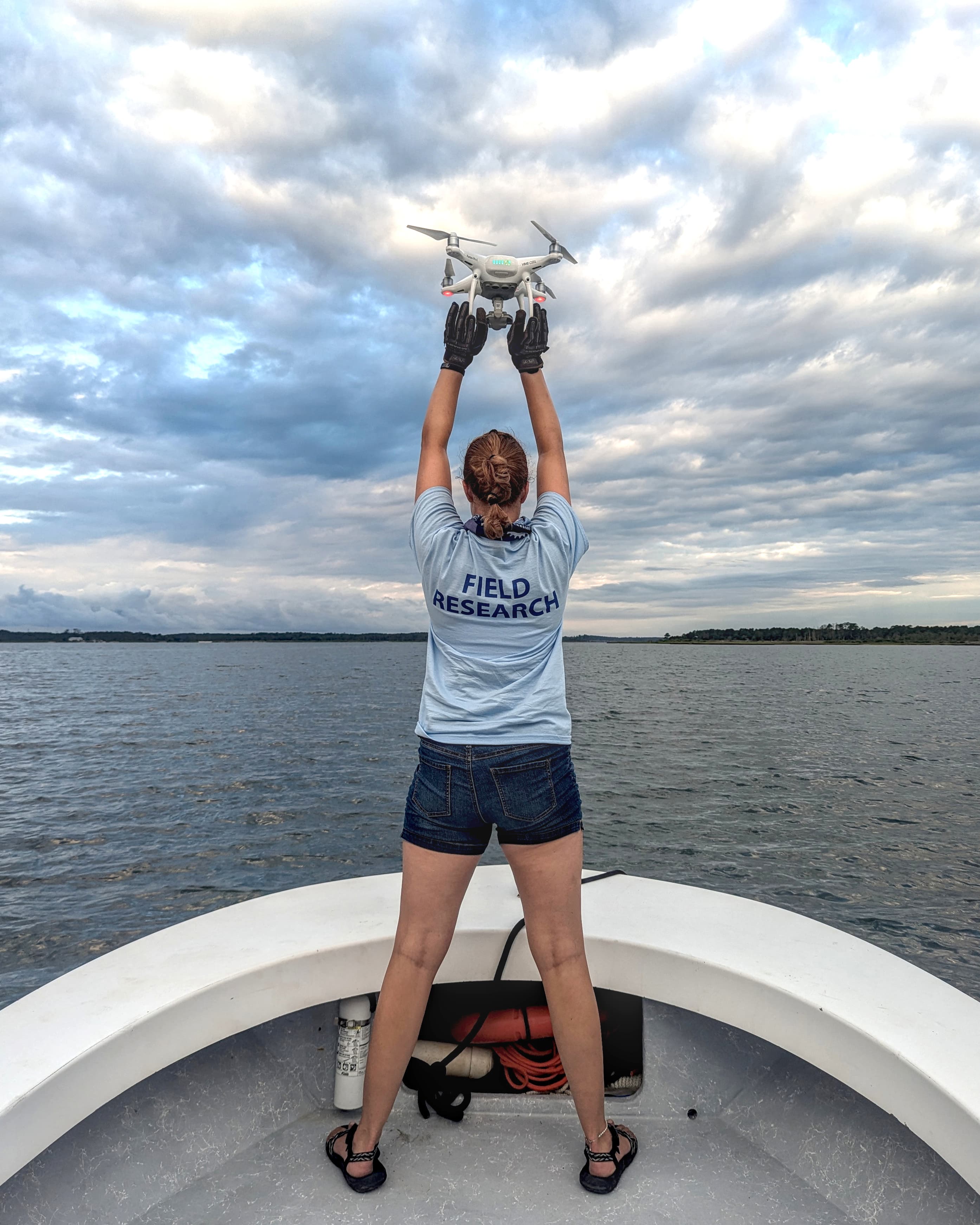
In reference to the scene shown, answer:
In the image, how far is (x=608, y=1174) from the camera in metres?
2.28

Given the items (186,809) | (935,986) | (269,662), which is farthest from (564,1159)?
(269,662)

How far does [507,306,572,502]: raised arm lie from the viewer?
243cm

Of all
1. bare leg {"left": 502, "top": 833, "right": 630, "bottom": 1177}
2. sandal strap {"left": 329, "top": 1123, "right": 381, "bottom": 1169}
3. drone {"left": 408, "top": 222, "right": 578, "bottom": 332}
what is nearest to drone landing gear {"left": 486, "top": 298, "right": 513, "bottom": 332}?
drone {"left": 408, "top": 222, "right": 578, "bottom": 332}

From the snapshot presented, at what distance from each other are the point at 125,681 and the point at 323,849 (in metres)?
48.6

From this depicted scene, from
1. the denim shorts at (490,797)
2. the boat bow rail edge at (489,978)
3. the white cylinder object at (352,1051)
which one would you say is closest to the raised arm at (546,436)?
the denim shorts at (490,797)

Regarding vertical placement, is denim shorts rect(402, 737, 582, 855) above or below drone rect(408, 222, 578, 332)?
below

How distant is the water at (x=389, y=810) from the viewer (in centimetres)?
866

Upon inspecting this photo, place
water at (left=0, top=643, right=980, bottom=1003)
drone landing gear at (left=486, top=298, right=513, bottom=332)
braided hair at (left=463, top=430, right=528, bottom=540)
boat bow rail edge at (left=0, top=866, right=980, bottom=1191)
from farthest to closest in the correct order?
water at (left=0, top=643, right=980, bottom=1003) → drone landing gear at (left=486, top=298, right=513, bottom=332) → braided hair at (left=463, top=430, right=528, bottom=540) → boat bow rail edge at (left=0, top=866, right=980, bottom=1191)

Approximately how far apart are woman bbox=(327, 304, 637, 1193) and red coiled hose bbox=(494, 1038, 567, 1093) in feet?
1.72

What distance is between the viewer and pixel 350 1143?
2328 millimetres

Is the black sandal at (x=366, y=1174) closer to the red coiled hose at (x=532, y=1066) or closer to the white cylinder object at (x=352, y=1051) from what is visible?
the white cylinder object at (x=352, y=1051)

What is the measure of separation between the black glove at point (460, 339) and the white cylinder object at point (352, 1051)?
2.21 metres

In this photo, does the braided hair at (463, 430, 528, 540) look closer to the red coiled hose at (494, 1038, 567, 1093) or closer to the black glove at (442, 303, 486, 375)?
the black glove at (442, 303, 486, 375)

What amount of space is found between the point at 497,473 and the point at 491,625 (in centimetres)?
45
